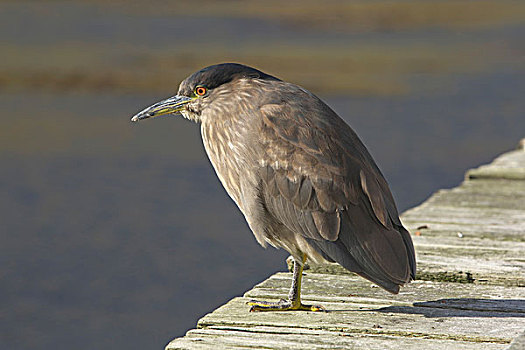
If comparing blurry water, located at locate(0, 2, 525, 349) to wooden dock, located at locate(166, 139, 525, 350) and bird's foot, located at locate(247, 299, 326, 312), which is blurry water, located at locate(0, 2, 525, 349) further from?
bird's foot, located at locate(247, 299, 326, 312)

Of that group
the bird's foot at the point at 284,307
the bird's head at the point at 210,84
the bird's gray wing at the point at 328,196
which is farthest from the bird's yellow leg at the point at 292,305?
the bird's head at the point at 210,84

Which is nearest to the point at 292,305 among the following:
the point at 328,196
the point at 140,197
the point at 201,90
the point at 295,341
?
the point at 295,341

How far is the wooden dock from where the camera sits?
Result: 3.76 m

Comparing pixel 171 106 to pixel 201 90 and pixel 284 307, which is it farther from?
pixel 284 307

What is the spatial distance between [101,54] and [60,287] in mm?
13472

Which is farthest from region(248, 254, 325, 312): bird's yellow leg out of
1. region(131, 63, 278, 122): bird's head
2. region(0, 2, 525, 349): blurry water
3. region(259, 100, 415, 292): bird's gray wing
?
region(0, 2, 525, 349): blurry water

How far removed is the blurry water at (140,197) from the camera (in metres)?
8.01

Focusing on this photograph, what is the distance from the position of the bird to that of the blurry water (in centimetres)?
365

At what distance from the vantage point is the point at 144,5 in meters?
27.1

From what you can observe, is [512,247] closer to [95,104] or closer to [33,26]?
[95,104]

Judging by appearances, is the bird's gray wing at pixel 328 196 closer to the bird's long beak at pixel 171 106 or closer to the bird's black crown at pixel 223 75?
the bird's black crown at pixel 223 75

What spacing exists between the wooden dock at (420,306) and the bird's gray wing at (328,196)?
24cm

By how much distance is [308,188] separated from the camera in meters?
4.04

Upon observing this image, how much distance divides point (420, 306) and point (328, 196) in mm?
683
